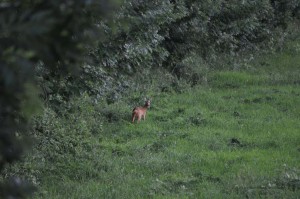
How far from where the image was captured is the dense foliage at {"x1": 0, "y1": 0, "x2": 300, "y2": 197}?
198 cm

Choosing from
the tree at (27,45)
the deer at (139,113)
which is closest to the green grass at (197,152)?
the deer at (139,113)

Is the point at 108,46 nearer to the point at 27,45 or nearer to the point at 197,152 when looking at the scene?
the point at 197,152

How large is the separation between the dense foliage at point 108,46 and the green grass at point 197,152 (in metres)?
0.60

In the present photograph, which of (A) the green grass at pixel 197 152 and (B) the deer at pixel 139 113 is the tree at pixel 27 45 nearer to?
(A) the green grass at pixel 197 152

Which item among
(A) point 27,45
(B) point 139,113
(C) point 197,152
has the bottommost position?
(C) point 197,152

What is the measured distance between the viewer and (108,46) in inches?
427

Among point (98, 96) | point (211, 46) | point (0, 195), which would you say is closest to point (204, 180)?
point (98, 96)

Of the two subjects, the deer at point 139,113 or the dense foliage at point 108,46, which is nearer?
the dense foliage at point 108,46

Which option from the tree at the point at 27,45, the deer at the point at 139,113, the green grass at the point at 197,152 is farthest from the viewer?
the deer at the point at 139,113

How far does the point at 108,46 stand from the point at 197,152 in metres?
2.68

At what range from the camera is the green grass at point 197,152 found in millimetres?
7574

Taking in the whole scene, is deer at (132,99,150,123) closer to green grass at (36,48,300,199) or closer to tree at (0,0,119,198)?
green grass at (36,48,300,199)

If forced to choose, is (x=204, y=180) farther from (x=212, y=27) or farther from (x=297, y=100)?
(x=212, y=27)

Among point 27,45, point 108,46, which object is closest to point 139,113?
point 108,46
